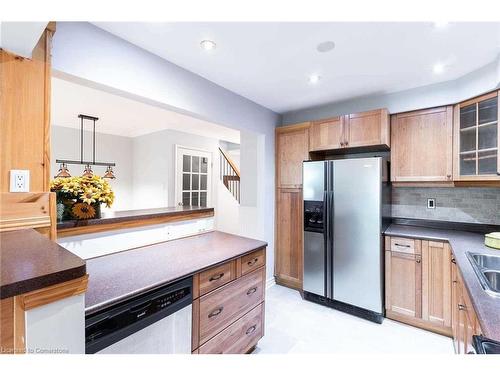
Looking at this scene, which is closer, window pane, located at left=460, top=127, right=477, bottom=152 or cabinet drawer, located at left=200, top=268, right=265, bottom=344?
cabinet drawer, located at left=200, top=268, right=265, bottom=344

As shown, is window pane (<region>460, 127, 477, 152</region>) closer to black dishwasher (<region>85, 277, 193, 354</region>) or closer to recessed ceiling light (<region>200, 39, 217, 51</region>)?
recessed ceiling light (<region>200, 39, 217, 51</region>)

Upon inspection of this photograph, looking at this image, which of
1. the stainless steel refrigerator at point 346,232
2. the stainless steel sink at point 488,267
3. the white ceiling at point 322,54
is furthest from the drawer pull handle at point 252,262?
the white ceiling at point 322,54

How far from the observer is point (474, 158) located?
2.12m

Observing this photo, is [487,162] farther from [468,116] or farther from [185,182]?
[185,182]

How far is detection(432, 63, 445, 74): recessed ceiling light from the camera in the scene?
6.60 ft

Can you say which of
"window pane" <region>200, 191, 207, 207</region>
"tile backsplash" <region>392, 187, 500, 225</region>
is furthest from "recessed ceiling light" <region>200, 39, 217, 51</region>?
"window pane" <region>200, 191, 207, 207</region>

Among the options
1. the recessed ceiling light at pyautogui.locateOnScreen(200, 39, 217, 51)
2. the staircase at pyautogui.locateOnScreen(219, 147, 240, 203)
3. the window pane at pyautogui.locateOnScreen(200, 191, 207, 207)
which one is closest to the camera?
the recessed ceiling light at pyautogui.locateOnScreen(200, 39, 217, 51)

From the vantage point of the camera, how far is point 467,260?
1613mm

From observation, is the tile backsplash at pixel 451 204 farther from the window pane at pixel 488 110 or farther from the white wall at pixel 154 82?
the white wall at pixel 154 82

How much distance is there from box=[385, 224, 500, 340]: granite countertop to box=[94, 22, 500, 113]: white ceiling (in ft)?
4.90

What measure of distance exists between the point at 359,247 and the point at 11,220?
264 cm

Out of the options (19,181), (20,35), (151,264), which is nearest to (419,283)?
(151,264)
